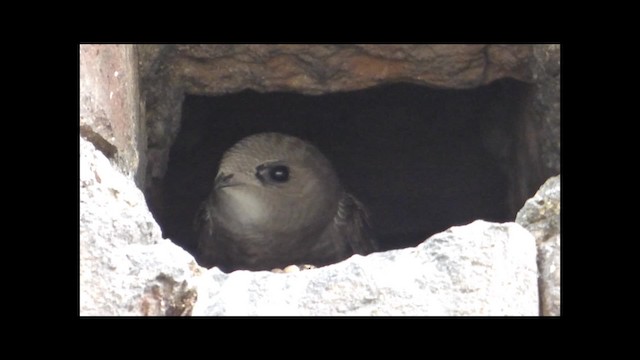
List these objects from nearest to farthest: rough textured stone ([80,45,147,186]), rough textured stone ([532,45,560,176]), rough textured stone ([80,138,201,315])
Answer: rough textured stone ([80,138,201,315])
rough textured stone ([80,45,147,186])
rough textured stone ([532,45,560,176])

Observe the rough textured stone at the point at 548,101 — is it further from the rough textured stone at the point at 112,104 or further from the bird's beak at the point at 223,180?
the bird's beak at the point at 223,180

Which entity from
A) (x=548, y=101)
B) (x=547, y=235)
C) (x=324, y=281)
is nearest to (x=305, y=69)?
(x=548, y=101)

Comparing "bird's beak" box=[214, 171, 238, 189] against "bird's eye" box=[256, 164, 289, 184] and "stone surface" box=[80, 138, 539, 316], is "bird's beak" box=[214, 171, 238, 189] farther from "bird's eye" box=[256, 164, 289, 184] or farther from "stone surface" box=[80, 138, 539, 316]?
"stone surface" box=[80, 138, 539, 316]

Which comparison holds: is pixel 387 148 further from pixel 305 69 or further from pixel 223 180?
pixel 305 69

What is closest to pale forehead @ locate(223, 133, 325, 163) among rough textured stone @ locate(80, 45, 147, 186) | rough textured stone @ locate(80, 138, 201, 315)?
rough textured stone @ locate(80, 45, 147, 186)

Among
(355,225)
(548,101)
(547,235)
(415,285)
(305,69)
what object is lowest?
(415,285)

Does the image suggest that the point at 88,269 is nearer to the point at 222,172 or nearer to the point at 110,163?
the point at 110,163
